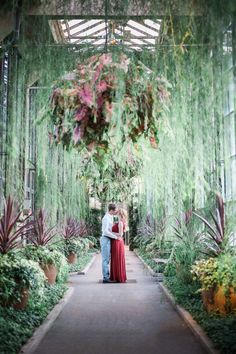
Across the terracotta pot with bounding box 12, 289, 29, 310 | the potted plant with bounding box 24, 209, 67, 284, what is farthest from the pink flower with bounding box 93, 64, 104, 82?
the potted plant with bounding box 24, 209, 67, 284

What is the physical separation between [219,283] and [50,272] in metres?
2.66

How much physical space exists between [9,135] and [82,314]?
258 cm

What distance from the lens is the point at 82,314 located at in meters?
4.32

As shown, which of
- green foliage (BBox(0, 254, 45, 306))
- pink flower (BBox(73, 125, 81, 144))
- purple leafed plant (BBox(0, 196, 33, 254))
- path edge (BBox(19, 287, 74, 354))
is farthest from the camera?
purple leafed plant (BBox(0, 196, 33, 254))

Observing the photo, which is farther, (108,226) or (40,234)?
(108,226)

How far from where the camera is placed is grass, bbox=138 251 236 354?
291cm

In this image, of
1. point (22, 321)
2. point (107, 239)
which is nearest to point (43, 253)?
point (107, 239)

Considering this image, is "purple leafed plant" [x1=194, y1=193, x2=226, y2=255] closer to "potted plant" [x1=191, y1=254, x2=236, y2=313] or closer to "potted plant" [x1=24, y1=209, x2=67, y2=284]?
"potted plant" [x1=191, y1=254, x2=236, y2=313]

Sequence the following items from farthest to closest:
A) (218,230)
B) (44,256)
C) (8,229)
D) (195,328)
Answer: (44,256) < (8,229) < (218,230) < (195,328)

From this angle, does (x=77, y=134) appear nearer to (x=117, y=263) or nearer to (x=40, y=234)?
(x=40, y=234)

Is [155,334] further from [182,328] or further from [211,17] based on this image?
[211,17]

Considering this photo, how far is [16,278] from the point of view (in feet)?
13.0

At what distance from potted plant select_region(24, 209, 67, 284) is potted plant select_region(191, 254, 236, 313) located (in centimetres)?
228

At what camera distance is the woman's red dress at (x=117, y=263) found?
6.72 meters
